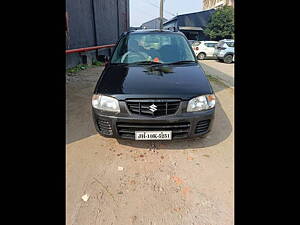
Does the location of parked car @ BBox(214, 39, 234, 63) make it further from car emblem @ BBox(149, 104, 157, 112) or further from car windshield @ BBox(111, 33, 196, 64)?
car emblem @ BBox(149, 104, 157, 112)

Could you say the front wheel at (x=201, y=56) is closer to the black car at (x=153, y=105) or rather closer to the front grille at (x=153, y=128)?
the black car at (x=153, y=105)

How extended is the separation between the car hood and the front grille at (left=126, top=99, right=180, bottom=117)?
0.06 meters

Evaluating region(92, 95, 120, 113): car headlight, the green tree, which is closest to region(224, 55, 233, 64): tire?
the green tree

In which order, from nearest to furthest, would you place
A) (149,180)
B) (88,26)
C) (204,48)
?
(149,180), (88,26), (204,48)

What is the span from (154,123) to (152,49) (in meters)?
1.67

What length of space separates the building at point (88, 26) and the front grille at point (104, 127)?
595cm

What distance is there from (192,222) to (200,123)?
1.16 meters

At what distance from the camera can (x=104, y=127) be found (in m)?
2.53

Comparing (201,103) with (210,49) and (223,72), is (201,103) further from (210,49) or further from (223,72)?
(210,49)

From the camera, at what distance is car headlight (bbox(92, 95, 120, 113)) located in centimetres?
241

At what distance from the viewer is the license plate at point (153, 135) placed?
243cm

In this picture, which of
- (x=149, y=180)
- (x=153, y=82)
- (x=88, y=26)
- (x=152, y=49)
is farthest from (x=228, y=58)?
(x=149, y=180)

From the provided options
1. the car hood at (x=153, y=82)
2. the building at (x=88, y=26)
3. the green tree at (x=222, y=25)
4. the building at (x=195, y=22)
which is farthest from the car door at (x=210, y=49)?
the car hood at (x=153, y=82)
